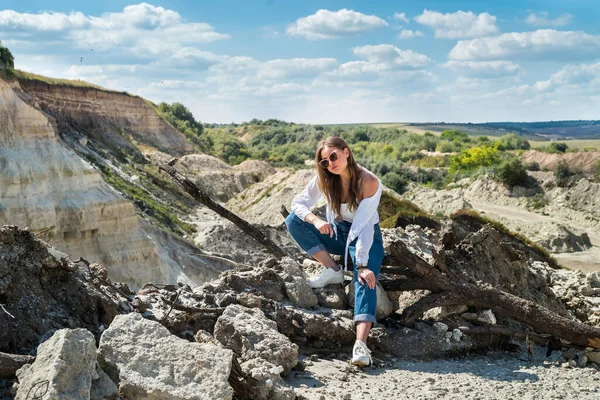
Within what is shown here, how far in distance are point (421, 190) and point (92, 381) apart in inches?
1537

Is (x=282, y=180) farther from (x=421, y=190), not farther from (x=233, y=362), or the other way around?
(x=233, y=362)

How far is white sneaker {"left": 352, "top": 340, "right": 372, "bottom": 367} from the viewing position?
4.50m

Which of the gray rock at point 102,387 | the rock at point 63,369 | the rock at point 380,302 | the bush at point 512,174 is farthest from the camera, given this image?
the bush at point 512,174

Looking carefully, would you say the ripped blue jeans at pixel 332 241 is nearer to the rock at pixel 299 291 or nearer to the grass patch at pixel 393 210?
the rock at pixel 299 291

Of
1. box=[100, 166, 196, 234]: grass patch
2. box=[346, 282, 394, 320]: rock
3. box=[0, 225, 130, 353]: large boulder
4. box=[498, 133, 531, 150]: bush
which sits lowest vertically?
box=[100, 166, 196, 234]: grass patch

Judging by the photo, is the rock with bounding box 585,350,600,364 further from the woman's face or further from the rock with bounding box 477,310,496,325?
the woman's face

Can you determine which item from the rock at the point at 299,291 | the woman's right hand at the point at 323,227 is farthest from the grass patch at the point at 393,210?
the woman's right hand at the point at 323,227

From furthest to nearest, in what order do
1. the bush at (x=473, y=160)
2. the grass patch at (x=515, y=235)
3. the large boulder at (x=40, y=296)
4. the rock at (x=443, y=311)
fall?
1. the bush at (x=473, y=160)
2. the grass patch at (x=515, y=235)
3. the rock at (x=443, y=311)
4. the large boulder at (x=40, y=296)

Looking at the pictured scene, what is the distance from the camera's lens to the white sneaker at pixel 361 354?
14.8 feet

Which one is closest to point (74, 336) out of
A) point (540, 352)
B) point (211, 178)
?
point (540, 352)

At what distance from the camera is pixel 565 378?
Answer: 472 centimetres

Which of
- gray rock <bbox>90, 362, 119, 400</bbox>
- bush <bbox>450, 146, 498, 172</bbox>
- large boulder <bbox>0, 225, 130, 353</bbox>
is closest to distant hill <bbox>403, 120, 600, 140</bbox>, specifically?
bush <bbox>450, 146, 498, 172</bbox>

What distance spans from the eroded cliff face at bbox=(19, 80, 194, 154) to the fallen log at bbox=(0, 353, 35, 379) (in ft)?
98.6

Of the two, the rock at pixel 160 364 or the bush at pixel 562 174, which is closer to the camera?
the rock at pixel 160 364
